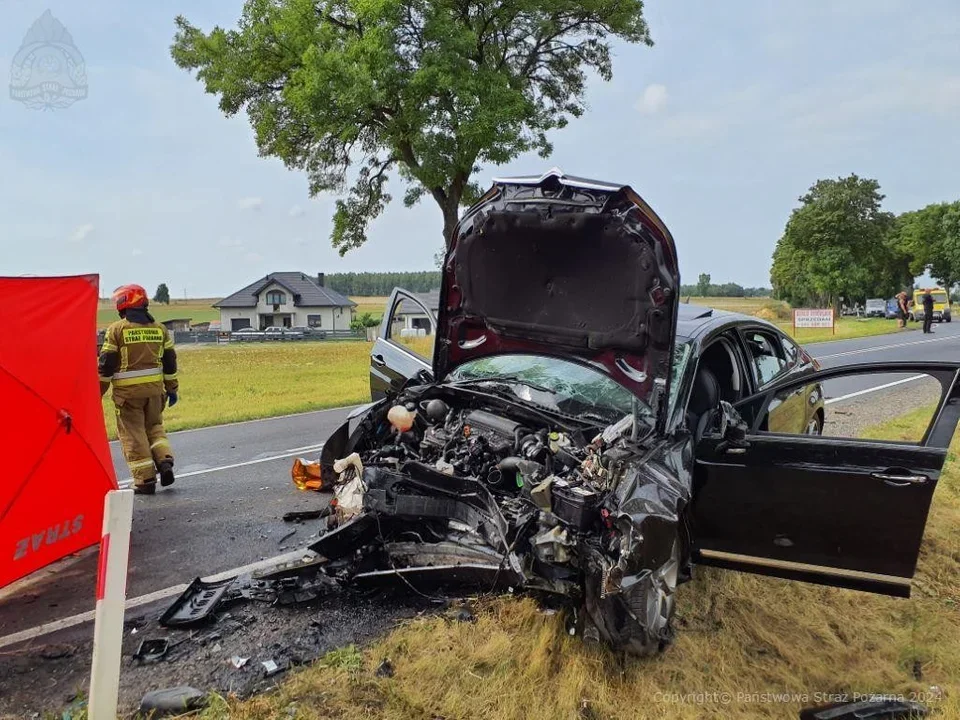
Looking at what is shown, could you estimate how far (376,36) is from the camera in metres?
17.6

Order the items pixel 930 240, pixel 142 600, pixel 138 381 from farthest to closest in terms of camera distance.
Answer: pixel 930 240, pixel 138 381, pixel 142 600

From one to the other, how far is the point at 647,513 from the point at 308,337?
146 ft

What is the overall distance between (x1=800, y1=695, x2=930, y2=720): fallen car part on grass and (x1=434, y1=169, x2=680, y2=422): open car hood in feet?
5.09

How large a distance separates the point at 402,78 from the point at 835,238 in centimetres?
3351

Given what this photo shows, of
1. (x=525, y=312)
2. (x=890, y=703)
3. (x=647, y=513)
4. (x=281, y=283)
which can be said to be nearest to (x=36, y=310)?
(x=525, y=312)

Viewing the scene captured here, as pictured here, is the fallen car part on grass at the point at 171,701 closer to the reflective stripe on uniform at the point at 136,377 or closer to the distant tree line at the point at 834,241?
the reflective stripe on uniform at the point at 136,377

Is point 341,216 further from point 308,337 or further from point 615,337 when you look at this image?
point 308,337

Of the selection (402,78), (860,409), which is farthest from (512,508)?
(402,78)

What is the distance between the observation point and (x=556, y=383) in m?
4.37

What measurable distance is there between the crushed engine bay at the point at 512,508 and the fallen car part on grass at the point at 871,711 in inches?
26.1

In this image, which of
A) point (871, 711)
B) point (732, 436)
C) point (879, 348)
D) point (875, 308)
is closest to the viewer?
point (871, 711)

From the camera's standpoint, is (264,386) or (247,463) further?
(264,386)

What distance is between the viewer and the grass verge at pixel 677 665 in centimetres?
283

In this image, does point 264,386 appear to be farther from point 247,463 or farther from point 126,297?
point 126,297
